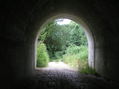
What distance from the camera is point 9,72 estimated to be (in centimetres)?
613

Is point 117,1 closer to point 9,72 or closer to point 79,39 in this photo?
point 9,72

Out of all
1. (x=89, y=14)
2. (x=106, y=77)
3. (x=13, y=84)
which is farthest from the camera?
(x=89, y=14)

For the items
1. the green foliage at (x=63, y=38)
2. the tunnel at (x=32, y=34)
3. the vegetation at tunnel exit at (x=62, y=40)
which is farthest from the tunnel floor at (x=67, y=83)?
the green foliage at (x=63, y=38)

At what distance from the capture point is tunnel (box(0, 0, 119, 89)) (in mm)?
5684

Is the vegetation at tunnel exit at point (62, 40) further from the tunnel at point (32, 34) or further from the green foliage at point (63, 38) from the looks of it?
the tunnel at point (32, 34)

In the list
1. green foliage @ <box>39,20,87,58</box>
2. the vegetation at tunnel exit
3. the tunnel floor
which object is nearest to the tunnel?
A: the tunnel floor

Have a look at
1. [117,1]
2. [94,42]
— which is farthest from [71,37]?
[117,1]

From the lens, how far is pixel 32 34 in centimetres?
1096

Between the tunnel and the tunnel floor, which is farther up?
the tunnel

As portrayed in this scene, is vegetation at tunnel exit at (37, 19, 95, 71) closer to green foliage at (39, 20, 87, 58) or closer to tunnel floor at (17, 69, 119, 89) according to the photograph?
green foliage at (39, 20, 87, 58)

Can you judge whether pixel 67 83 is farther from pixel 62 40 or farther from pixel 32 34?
pixel 62 40

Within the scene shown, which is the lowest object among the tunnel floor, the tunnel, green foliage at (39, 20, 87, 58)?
the tunnel floor

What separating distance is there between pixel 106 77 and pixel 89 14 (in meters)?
3.52

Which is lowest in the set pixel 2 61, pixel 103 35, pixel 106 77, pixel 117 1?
pixel 106 77
